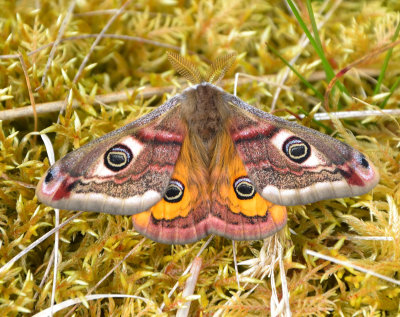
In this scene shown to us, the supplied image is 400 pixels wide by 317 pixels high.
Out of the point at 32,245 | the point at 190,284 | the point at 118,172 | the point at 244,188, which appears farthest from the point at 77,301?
the point at 244,188

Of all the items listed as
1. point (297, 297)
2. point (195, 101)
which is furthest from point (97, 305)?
point (195, 101)

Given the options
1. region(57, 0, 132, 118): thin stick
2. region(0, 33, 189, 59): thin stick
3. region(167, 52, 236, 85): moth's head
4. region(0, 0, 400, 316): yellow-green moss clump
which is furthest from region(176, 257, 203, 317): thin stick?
region(0, 33, 189, 59): thin stick

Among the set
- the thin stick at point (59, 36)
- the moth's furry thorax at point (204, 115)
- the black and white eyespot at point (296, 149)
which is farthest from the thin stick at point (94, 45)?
the black and white eyespot at point (296, 149)

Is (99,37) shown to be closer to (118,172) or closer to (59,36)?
(59,36)

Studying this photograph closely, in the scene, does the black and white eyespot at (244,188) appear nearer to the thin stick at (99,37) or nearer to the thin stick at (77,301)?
the thin stick at (77,301)

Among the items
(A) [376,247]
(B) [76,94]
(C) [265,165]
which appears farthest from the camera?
(B) [76,94]

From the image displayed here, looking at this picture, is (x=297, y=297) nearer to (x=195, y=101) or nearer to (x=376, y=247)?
(x=376, y=247)

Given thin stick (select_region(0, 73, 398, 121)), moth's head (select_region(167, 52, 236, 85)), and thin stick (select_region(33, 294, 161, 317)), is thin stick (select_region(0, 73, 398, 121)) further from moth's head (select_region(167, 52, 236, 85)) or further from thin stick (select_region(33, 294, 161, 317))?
thin stick (select_region(33, 294, 161, 317))
